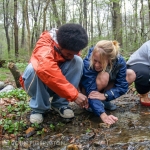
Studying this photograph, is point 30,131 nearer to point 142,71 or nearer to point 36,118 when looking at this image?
point 36,118

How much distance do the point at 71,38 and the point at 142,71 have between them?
116cm

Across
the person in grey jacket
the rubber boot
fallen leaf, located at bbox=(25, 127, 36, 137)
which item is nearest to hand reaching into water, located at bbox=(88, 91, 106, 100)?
the person in grey jacket

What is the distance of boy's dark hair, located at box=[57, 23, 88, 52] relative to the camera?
205cm

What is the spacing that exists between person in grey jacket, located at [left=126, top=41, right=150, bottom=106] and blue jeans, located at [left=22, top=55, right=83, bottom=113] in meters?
0.66

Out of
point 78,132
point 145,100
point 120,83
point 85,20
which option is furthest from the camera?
point 85,20

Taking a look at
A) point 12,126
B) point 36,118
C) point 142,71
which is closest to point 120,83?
point 142,71

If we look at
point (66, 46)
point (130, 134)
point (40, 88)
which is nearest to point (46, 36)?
point (66, 46)

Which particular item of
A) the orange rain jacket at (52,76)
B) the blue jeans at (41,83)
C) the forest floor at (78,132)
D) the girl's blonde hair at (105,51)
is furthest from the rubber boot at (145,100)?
the orange rain jacket at (52,76)

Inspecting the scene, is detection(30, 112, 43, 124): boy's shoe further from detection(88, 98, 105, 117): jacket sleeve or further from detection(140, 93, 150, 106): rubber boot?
detection(140, 93, 150, 106): rubber boot

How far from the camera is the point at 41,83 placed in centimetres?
219

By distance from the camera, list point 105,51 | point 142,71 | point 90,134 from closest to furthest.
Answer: point 90,134 < point 105,51 < point 142,71

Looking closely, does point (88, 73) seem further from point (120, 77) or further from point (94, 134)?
point (94, 134)

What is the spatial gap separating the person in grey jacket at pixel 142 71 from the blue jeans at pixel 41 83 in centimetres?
66

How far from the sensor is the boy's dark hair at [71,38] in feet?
6.71
